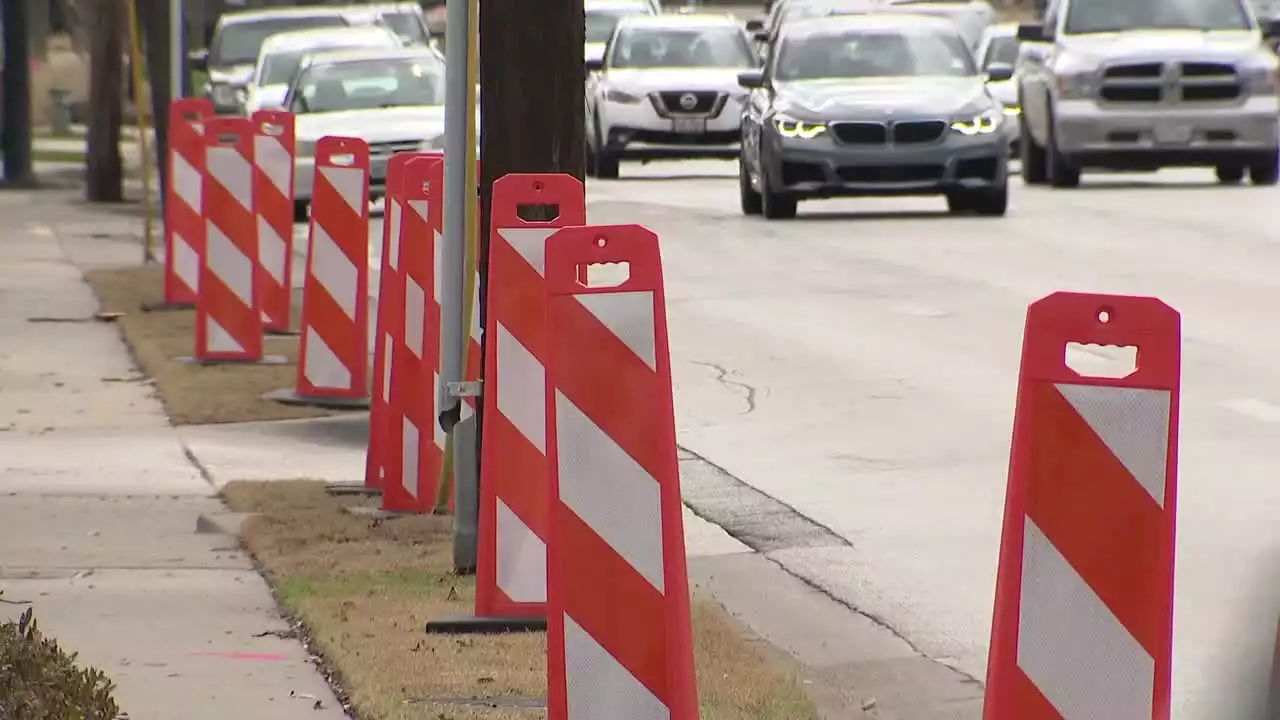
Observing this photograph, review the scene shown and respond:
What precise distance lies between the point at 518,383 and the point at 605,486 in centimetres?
158

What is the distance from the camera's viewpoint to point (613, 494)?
5055 millimetres

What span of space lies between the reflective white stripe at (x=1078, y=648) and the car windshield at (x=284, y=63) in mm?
24352

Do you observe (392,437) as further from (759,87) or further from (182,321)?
(759,87)

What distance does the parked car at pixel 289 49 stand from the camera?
27500 mm

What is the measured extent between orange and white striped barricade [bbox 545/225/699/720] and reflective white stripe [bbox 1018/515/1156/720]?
37.4 inches

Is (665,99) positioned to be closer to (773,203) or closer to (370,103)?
(370,103)

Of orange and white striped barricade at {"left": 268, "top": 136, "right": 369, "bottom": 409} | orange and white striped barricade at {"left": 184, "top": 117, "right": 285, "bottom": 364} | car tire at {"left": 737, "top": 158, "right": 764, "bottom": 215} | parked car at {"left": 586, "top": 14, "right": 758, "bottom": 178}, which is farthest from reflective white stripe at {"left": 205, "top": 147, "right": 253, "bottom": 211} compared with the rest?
parked car at {"left": 586, "top": 14, "right": 758, "bottom": 178}

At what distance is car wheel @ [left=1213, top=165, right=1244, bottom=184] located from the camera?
1034 inches

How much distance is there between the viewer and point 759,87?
23109 millimetres

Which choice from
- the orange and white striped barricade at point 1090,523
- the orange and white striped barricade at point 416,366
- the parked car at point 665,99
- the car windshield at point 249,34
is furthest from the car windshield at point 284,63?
the orange and white striped barricade at point 1090,523

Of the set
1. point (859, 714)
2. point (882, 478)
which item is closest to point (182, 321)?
point (882, 478)

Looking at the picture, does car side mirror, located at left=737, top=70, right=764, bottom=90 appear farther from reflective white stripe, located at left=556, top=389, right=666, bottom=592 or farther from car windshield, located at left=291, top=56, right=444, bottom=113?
reflective white stripe, located at left=556, top=389, right=666, bottom=592

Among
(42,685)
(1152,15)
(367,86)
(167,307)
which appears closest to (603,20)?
(367,86)

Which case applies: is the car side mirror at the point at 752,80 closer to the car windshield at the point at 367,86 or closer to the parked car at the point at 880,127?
the parked car at the point at 880,127
